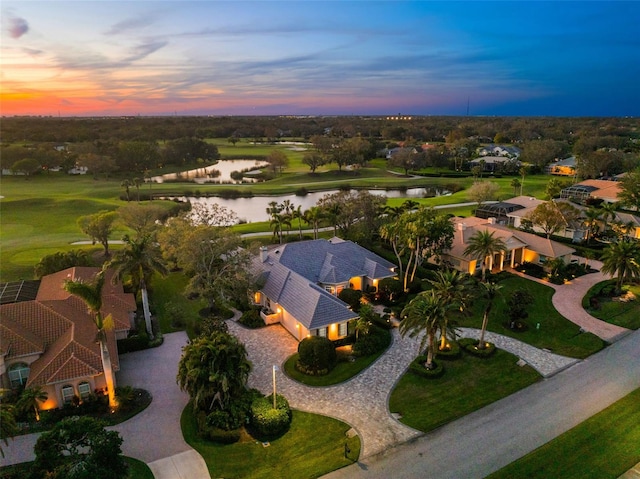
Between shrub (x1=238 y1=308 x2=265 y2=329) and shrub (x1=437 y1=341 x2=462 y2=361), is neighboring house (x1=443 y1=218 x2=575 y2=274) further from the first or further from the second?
shrub (x1=238 y1=308 x2=265 y2=329)

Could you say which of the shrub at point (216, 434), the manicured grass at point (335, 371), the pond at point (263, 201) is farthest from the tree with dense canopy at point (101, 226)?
the shrub at point (216, 434)

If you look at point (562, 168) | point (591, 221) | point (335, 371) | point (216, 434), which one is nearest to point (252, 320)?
point (335, 371)

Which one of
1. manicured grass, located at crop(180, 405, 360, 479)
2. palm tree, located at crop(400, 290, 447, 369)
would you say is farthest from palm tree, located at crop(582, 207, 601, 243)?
manicured grass, located at crop(180, 405, 360, 479)

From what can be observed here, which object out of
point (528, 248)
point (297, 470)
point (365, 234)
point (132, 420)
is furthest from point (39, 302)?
point (528, 248)

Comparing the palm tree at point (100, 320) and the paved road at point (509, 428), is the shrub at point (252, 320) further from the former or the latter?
the paved road at point (509, 428)

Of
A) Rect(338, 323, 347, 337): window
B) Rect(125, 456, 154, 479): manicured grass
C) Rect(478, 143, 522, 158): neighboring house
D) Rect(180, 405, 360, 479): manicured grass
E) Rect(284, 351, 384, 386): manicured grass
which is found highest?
Rect(478, 143, 522, 158): neighboring house

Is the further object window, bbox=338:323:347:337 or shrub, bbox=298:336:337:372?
window, bbox=338:323:347:337
